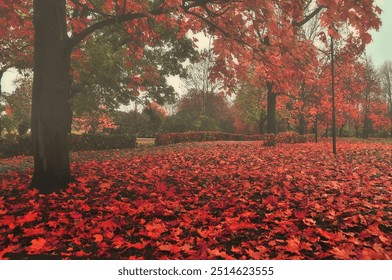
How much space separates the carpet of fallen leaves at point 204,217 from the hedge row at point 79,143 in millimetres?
10422

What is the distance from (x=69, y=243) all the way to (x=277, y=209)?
3140 mm

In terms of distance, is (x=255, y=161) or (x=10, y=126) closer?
(x=255, y=161)

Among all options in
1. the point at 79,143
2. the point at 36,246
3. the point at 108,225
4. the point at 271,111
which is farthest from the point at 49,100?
the point at 271,111

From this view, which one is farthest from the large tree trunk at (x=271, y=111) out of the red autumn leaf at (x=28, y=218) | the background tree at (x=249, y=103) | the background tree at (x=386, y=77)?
the background tree at (x=386, y=77)

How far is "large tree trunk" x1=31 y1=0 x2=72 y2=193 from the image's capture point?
6242 mm

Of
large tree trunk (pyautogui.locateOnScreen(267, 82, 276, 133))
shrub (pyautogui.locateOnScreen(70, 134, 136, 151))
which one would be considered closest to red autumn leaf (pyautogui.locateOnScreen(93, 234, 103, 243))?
shrub (pyautogui.locateOnScreen(70, 134, 136, 151))

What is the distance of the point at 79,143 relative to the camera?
18922 millimetres

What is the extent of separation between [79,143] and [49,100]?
13.4 meters

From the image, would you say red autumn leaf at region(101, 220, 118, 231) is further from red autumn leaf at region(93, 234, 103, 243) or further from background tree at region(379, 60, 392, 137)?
background tree at region(379, 60, 392, 137)

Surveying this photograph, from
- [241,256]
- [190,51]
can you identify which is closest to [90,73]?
[190,51]

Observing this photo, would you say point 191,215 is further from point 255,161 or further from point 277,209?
point 255,161

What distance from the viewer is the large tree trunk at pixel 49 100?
6242mm

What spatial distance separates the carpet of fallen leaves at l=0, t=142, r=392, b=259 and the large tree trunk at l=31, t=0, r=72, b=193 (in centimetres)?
46

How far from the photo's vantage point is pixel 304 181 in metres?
6.99
